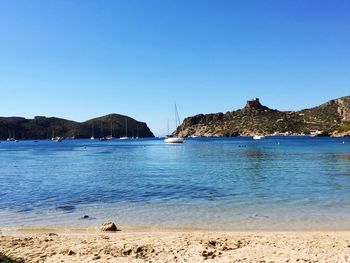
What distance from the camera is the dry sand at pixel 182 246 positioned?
1327 centimetres

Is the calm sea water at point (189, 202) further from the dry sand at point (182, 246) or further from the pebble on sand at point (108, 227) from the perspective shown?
the dry sand at point (182, 246)

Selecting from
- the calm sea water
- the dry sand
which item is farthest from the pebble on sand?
the calm sea water

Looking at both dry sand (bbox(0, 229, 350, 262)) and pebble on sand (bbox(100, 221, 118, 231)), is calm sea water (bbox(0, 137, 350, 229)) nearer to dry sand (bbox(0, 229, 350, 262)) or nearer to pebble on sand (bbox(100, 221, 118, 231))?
pebble on sand (bbox(100, 221, 118, 231))

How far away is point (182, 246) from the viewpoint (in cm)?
1488

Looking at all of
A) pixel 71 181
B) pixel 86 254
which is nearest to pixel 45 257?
pixel 86 254

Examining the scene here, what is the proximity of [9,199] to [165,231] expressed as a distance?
1577cm

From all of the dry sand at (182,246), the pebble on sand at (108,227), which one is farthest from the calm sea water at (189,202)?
the dry sand at (182,246)

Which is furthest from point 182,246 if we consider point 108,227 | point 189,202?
point 189,202

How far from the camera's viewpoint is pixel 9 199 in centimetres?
2948

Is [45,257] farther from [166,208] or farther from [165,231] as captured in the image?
[166,208]

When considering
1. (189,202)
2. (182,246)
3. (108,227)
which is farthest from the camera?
(189,202)

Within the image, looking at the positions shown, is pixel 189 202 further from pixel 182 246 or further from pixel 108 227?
pixel 182 246

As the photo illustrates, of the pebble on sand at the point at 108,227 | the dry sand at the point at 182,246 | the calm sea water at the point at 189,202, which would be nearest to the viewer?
the dry sand at the point at 182,246

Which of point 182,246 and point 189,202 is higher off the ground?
point 182,246
